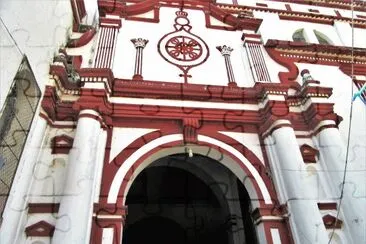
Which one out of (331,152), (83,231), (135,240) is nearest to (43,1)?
(83,231)

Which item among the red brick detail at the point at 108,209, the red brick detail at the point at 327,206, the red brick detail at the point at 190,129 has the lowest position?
the red brick detail at the point at 108,209

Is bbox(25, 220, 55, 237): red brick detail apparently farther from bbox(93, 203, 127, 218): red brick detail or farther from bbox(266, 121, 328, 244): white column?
bbox(266, 121, 328, 244): white column

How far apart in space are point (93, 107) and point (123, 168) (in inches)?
47.1

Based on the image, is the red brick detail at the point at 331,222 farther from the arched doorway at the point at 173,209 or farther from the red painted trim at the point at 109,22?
the red painted trim at the point at 109,22

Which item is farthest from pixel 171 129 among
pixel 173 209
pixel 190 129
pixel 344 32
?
pixel 344 32

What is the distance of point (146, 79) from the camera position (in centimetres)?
714

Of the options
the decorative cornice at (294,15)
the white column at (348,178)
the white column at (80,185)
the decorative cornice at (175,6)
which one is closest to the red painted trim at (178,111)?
the white column at (80,185)

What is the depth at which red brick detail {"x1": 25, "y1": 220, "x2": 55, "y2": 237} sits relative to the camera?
5.06 metres

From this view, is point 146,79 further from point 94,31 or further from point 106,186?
point 106,186

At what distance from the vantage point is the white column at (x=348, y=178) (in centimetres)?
568

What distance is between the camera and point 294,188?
228 inches

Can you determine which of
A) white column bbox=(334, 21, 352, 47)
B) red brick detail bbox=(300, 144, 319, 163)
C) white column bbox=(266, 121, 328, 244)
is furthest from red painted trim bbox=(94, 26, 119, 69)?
white column bbox=(334, 21, 352, 47)

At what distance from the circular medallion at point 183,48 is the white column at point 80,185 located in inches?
104

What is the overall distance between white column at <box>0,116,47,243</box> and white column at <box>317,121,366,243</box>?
515 centimetres
